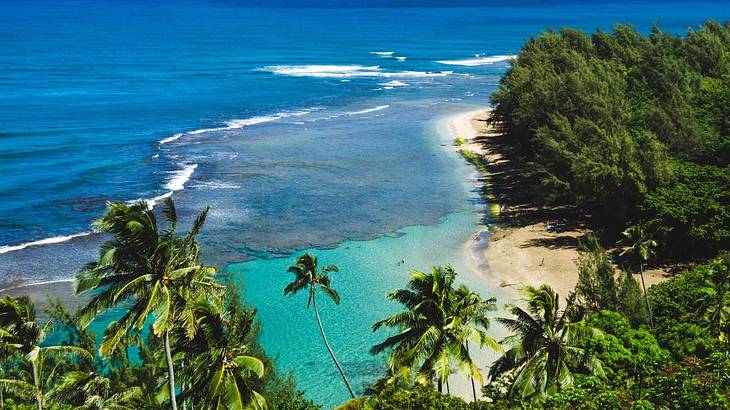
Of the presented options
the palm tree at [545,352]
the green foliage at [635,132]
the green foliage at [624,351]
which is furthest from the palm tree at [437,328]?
the green foliage at [635,132]

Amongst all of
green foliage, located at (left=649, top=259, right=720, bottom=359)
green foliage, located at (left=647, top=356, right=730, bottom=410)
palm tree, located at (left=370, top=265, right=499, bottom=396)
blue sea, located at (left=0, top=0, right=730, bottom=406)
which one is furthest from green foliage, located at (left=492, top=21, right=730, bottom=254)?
palm tree, located at (left=370, top=265, right=499, bottom=396)

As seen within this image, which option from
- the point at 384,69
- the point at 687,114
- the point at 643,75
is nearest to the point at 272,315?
the point at 687,114

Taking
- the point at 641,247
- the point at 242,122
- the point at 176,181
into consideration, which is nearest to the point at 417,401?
the point at 641,247

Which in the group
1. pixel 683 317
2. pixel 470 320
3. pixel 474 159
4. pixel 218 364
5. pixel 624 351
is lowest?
pixel 474 159

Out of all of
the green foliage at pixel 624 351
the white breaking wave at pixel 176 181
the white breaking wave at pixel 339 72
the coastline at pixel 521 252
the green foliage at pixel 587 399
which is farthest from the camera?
the white breaking wave at pixel 339 72

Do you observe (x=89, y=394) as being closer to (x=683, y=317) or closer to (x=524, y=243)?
(x=683, y=317)

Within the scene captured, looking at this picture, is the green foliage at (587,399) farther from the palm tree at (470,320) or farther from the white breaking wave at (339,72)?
the white breaking wave at (339,72)

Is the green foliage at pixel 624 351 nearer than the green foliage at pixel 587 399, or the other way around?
the green foliage at pixel 587 399
